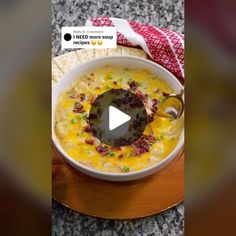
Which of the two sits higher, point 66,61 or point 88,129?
point 66,61

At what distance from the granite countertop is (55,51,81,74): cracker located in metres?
0.02

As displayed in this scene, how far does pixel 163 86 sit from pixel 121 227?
327 mm

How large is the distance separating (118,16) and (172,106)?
235 millimetres

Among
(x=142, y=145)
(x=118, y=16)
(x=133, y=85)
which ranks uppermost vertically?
(x=118, y=16)

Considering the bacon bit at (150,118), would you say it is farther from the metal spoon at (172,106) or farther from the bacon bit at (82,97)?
the bacon bit at (82,97)

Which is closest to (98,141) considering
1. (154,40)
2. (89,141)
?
(89,141)

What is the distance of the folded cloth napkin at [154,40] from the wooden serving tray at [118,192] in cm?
21

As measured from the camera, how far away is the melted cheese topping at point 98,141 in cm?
108

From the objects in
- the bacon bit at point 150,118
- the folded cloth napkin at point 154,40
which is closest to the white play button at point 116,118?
the bacon bit at point 150,118

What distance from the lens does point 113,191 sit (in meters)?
1.10

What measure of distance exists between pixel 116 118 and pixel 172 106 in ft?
0.41

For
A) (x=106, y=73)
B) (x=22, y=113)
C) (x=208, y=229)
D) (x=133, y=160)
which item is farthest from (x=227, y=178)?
(x=22, y=113)

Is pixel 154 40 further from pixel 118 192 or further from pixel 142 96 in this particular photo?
pixel 118 192

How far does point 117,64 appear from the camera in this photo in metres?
1.12
